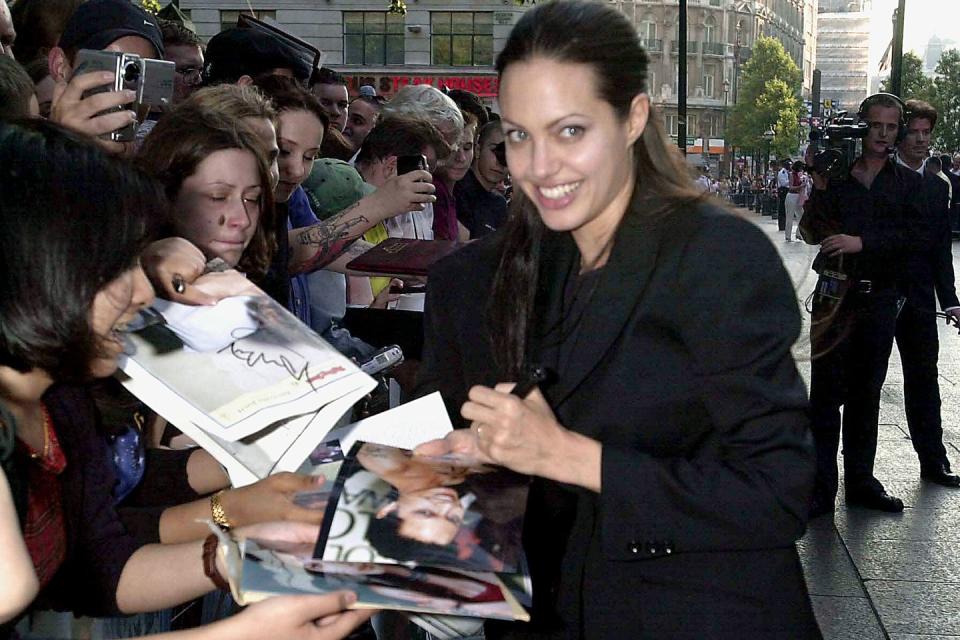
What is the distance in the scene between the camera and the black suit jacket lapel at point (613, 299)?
2.30 m

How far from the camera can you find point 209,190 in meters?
3.32

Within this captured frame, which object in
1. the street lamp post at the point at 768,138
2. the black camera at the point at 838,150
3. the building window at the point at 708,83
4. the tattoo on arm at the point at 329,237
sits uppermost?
the building window at the point at 708,83

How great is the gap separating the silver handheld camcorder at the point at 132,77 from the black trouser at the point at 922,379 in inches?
193

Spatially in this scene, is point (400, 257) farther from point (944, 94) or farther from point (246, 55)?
point (944, 94)

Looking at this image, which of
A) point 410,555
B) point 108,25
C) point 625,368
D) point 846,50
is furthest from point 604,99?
point 846,50

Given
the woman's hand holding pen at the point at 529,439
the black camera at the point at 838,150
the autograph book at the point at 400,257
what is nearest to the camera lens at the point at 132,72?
the autograph book at the point at 400,257

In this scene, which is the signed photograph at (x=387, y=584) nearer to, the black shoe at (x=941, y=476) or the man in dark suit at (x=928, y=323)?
the man in dark suit at (x=928, y=323)

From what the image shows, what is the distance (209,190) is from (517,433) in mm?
1584

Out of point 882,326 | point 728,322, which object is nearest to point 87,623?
point 728,322

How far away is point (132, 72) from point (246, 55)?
4.93ft

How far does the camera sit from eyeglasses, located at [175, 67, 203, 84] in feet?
19.7

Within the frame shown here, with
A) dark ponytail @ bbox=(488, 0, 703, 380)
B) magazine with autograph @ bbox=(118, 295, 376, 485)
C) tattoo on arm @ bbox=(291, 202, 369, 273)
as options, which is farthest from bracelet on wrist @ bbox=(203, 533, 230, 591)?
tattoo on arm @ bbox=(291, 202, 369, 273)

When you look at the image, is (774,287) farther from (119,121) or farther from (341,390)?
(119,121)

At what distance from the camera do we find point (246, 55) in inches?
194
